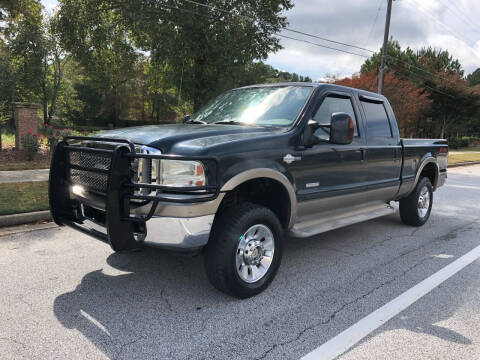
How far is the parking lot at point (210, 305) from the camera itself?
2717 millimetres

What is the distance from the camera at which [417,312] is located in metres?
3.31

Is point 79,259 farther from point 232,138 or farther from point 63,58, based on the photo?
point 63,58

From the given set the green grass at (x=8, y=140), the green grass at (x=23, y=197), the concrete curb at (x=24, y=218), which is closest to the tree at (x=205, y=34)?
the green grass at (x=8, y=140)

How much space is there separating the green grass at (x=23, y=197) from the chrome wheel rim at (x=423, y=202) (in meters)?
5.89

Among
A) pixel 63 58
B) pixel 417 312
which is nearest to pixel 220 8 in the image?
pixel 417 312

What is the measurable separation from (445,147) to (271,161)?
4649 mm

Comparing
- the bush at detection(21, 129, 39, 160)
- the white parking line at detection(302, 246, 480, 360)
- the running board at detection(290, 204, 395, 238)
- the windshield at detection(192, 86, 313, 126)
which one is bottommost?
the white parking line at detection(302, 246, 480, 360)

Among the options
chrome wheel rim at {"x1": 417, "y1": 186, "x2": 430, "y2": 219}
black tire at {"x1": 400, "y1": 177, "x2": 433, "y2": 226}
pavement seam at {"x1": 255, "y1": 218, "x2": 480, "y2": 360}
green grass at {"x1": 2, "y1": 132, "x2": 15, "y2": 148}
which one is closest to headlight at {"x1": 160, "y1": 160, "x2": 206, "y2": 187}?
pavement seam at {"x1": 255, "y1": 218, "x2": 480, "y2": 360}

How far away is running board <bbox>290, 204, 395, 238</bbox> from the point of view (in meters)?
3.99

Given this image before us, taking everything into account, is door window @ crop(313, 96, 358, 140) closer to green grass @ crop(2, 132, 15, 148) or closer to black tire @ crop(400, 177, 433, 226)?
black tire @ crop(400, 177, 433, 226)

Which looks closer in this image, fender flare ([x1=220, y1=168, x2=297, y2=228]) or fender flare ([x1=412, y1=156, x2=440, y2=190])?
fender flare ([x1=220, y1=168, x2=297, y2=228])

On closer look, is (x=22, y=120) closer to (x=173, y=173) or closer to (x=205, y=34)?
(x=205, y=34)

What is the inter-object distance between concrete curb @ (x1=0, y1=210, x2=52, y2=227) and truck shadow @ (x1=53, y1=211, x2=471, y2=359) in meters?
2.06

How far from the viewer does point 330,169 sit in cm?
425
